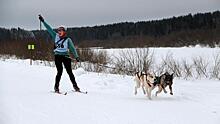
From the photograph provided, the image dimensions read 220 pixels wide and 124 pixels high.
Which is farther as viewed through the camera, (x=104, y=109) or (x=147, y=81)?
(x=147, y=81)

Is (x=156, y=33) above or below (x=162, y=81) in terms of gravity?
above

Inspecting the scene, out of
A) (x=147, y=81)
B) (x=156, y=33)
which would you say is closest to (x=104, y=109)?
(x=147, y=81)

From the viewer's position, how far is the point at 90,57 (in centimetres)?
2708

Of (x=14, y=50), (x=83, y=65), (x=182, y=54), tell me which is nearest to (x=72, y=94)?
(x=83, y=65)

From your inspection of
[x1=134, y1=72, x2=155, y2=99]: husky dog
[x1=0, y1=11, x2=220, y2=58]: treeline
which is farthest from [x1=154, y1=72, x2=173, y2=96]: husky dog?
[x1=0, y1=11, x2=220, y2=58]: treeline

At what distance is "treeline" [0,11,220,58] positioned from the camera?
63000 mm

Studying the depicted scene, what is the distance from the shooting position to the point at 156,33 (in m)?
90.1

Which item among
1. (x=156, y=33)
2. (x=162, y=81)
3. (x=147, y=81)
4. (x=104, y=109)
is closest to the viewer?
(x=104, y=109)

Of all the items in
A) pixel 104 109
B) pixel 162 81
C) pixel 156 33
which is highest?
pixel 156 33

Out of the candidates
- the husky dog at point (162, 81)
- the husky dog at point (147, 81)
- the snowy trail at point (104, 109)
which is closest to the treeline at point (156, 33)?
the husky dog at point (147, 81)

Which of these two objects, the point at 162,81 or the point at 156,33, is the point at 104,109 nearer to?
the point at 162,81

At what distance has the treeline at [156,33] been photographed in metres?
63.0

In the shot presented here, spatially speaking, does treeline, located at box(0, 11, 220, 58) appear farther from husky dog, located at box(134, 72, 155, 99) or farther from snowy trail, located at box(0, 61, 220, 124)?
snowy trail, located at box(0, 61, 220, 124)

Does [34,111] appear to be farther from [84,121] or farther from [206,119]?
[206,119]
